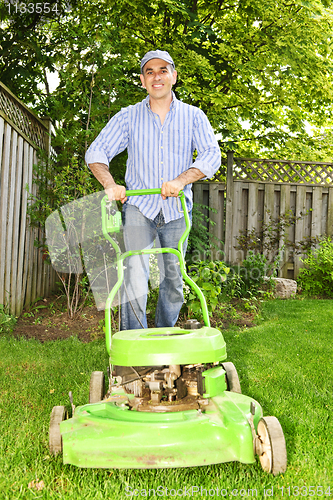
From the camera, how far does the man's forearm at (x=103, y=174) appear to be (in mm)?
2587

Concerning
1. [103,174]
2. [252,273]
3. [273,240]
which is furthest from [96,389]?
[273,240]

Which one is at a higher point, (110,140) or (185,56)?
(185,56)

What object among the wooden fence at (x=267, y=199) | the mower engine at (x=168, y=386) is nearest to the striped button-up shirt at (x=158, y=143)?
the mower engine at (x=168, y=386)

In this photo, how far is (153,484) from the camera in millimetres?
1728

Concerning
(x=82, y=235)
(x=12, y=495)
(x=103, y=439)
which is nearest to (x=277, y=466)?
(x=103, y=439)

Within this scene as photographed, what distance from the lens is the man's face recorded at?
109 inches

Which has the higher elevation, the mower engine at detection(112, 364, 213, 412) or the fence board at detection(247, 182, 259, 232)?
the fence board at detection(247, 182, 259, 232)

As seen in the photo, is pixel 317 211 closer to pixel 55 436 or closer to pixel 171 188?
pixel 171 188

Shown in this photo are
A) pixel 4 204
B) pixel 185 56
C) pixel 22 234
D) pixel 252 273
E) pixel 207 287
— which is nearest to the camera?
pixel 4 204

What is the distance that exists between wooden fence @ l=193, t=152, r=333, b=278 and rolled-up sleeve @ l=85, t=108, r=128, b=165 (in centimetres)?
454

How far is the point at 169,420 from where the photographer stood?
1787 millimetres

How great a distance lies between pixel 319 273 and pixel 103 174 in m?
5.48

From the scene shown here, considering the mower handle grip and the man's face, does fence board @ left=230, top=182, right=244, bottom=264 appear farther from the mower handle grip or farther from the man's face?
the mower handle grip

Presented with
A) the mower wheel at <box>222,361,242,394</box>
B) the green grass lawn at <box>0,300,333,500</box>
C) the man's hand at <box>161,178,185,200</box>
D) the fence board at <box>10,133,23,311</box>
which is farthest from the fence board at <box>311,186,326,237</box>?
the man's hand at <box>161,178,185,200</box>
